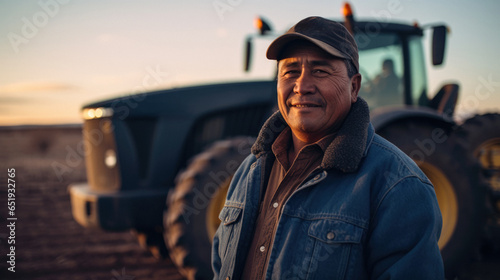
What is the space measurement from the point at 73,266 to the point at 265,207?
123 inches

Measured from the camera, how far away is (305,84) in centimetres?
128

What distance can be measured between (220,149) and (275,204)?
199cm

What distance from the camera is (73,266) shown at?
12.5 feet

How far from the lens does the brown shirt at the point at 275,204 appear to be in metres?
1.30

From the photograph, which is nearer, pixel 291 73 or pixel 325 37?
pixel 325 37

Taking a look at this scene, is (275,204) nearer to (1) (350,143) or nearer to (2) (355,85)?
(1) (350,143)

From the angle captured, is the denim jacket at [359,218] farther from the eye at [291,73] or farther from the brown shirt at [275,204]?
the eye at [291,73]

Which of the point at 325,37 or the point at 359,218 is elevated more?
the point at 325,37

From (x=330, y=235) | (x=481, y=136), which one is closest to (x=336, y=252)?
(x=330, y=235)

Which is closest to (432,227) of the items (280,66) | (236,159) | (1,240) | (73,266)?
(280,66)

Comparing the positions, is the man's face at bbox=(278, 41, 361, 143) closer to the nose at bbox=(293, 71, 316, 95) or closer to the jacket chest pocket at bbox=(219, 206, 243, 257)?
the nose at bbox=(293, 71, 316, 95)

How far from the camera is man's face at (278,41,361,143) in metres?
1.26

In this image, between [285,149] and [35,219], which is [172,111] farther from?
[35,219]

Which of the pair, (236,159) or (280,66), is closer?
(280,66)
